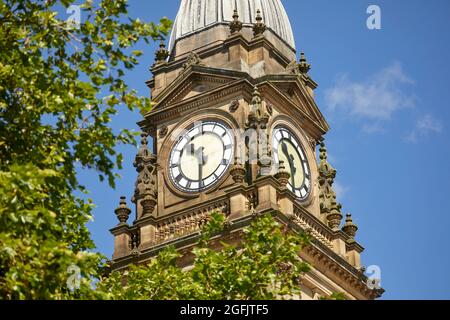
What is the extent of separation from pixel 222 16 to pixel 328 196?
30.9 feet

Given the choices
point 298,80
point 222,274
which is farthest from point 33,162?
point 298,80

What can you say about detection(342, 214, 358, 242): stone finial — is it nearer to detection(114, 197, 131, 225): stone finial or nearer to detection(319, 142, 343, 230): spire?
detection(319, 142, 343, 230): spire

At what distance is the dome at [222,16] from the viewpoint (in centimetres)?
5841

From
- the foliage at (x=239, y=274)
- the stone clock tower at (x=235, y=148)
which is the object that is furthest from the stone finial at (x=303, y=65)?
the foliage at (x=239, y=274)

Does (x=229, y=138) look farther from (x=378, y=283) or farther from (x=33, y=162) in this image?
(x=33, y=162)

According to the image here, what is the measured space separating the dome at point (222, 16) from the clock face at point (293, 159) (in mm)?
5948

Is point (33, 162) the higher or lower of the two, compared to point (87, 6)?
lower

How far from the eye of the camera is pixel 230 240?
1932 inches

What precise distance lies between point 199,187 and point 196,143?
2264 mm

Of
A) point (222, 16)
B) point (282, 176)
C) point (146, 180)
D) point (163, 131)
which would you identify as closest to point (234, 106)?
point (163, 131)

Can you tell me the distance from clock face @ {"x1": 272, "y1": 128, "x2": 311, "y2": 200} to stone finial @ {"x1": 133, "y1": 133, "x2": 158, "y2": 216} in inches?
203

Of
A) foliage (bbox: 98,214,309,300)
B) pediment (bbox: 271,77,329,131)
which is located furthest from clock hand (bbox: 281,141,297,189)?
foliage (bbox: 98,214,309,300)

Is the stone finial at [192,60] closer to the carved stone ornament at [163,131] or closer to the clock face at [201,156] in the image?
the carved stone ornament at [163,131]

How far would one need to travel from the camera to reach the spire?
54.8 metres
